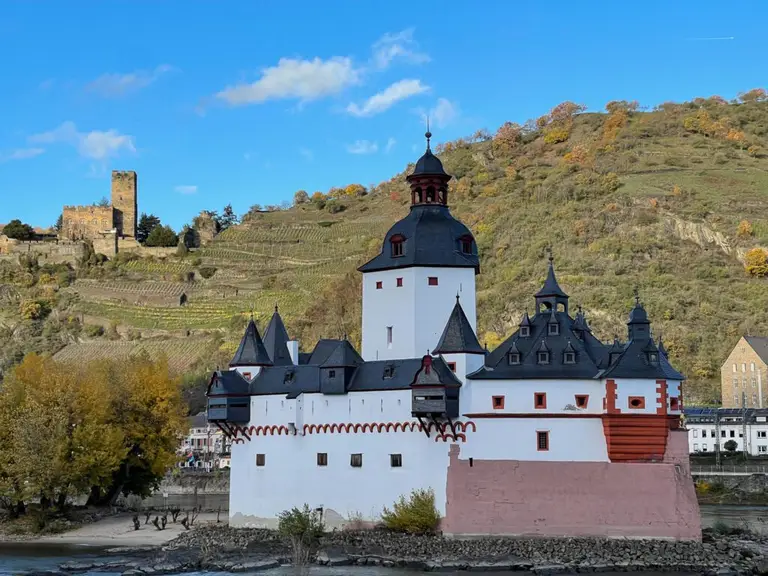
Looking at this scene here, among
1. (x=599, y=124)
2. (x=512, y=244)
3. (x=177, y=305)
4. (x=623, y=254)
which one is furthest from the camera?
(x=599, y=124)

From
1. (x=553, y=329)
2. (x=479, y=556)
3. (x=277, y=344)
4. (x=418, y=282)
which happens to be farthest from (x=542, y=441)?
(x=277, y=344)

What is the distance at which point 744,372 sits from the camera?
96125 millimetres

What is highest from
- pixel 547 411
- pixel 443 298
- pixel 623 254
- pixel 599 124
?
pixel 599 124

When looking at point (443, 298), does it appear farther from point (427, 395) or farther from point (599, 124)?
point (599, 124)

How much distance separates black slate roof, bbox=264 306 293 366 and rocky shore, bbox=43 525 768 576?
9.20 meters

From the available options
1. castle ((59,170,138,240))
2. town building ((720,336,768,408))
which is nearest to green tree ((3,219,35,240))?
castle ((59,170,138,240))

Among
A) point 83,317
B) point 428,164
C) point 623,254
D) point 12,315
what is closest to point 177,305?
point 83,317

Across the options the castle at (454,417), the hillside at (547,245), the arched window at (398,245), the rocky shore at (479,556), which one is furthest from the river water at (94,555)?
the hillside at (547,245)

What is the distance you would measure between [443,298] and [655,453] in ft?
33.2

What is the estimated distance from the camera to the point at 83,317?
151625mm

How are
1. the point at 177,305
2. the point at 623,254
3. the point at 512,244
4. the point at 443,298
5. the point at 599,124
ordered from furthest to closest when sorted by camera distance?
1. the point at 599,124
2. the point at 177,305
3. the point at 512,244
4. the point at 623,254
5. the point at 443,298

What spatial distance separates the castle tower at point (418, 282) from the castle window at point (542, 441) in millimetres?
5991

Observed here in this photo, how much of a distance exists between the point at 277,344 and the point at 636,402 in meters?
16.4

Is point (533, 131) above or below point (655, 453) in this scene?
above
